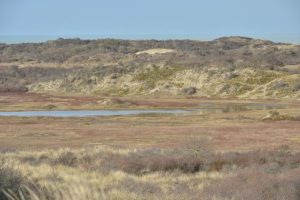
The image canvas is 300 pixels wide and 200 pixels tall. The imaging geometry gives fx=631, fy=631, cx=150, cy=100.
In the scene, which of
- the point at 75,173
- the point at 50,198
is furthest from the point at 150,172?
the point at 50,198

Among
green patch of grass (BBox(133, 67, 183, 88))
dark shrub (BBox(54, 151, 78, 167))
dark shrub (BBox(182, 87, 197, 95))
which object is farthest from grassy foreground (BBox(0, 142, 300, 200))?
green patch of grass (BBox(133, 67, 183, 88))

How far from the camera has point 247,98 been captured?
9688cm

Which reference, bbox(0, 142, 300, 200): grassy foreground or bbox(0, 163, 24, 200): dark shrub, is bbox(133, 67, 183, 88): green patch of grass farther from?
bbox(0, 163, 24, 200): dark shrub

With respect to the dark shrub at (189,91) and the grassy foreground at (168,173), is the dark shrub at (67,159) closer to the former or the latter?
the grassy foreground at (168,173)

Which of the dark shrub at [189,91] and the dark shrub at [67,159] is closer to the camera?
the dark shrub at [67,159]

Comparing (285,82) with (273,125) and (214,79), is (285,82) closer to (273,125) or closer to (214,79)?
(214,79)

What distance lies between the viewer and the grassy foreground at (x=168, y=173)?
14.6 m

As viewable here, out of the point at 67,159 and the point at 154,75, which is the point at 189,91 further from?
the point at 67,159

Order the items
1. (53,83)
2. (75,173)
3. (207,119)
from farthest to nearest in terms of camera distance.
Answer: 1. (53,83)
2. (207,119)
3. (75,173)

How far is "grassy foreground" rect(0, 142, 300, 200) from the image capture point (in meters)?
14.6

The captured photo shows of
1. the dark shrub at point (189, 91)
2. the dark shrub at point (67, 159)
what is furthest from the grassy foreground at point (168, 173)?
the dark shrub at point (189, 91)

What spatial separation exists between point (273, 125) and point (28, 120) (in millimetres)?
22906

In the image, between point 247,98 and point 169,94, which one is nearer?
point 247,98

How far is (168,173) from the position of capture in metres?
21.7
